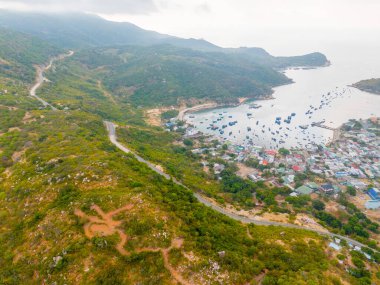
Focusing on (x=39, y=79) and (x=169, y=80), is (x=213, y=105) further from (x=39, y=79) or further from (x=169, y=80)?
(x=39, y=79)

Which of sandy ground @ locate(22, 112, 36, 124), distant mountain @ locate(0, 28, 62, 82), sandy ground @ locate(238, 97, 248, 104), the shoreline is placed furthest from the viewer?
sandy ground @ locate(238, 97, 248, 104)

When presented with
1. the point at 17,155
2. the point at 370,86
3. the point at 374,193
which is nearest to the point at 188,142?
the point at 17,155

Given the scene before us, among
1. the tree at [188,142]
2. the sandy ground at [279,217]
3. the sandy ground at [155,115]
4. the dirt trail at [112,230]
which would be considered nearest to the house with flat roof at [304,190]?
the sandy ground at [279,217]

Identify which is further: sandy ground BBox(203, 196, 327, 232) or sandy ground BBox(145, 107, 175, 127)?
sandy ground BBox(145, 107, 175, 127)

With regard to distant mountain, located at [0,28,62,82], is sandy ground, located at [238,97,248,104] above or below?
below

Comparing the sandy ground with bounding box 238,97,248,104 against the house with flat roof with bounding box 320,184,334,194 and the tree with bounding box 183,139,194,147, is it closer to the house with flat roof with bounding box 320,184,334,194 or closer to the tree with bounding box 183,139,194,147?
the tree with bounding box 183,139,194,147

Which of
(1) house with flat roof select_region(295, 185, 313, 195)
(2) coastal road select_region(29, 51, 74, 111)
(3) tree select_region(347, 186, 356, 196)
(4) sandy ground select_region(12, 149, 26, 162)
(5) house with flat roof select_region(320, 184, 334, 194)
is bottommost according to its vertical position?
(2) coastal road select_region(29, 51, 74, 111)

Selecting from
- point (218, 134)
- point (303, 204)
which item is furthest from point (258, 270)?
point (218, 134)

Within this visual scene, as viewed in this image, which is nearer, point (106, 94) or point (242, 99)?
point (106, 94)

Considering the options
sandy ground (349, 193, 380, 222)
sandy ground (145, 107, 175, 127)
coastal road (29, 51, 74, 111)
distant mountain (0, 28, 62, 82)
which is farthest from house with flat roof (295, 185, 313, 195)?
distant mountain (0, 28, 62, 82)

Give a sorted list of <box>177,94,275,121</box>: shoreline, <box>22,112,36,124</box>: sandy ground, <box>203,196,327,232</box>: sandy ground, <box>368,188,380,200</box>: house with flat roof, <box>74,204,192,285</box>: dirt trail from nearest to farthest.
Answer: <box>74,204,192,285</box>: dirt trail, <box>203,196,327,232</box>: sandy ground, <box>368,188,380,200</box>: house with flat roof, <box>22,112,36,124</box>: sandy ground, <box>177,94,275,121</box>: shoreline
